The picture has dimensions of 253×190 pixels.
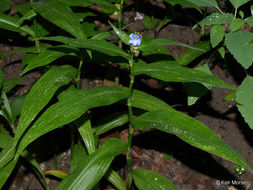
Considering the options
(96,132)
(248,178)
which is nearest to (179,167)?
(248,178)

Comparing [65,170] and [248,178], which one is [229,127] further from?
[65,170]

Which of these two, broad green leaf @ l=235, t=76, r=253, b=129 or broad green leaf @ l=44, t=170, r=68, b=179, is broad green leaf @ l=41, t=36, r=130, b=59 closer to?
broad green leaf @ l=235, t=76, r=253, b=129

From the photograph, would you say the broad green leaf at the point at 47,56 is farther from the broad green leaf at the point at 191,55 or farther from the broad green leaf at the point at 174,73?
the broad green leaf at the point at 191,55

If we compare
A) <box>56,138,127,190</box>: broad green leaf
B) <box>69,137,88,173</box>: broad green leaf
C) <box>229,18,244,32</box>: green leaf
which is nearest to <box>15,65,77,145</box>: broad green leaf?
<box>56,138,127,190</box>: broad green leaf

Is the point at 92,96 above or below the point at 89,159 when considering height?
above

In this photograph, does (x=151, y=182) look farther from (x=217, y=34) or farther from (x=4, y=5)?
(x=4, y=5)

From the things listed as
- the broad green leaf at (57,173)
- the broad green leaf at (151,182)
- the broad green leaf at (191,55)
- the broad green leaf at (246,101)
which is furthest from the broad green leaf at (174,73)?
the broad green leaf at (57,173)
